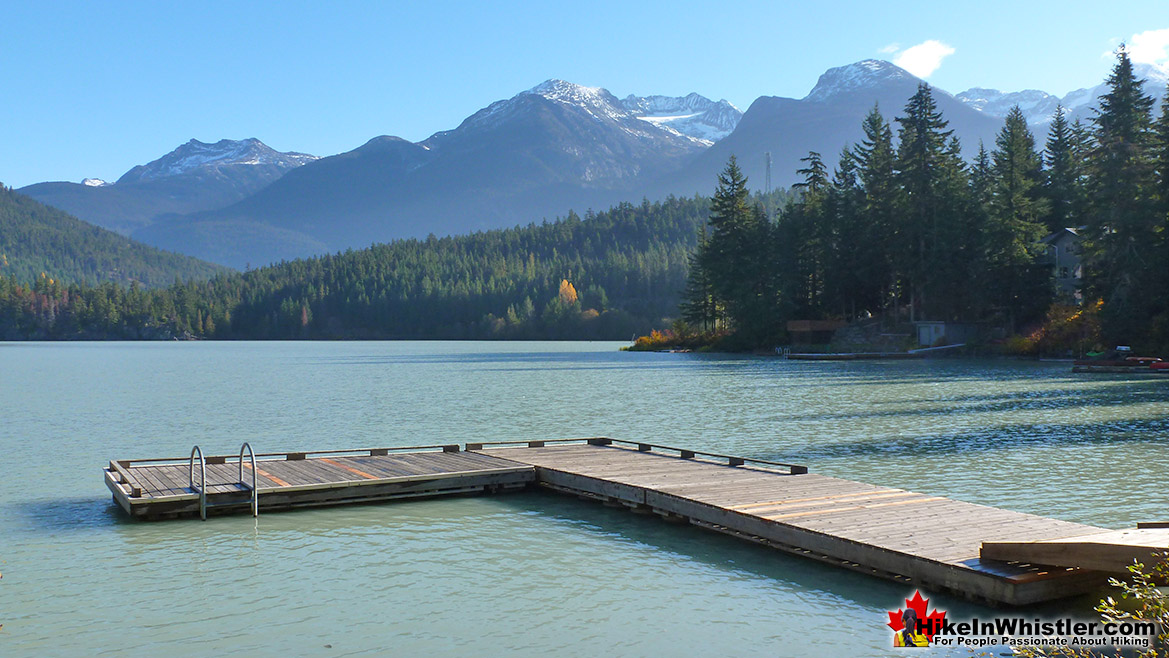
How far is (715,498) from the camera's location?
15.6 m

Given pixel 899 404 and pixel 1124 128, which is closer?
pixel 899 404

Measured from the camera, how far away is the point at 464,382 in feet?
180

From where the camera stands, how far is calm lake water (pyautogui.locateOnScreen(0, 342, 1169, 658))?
10500mm

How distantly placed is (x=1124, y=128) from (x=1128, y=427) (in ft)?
145

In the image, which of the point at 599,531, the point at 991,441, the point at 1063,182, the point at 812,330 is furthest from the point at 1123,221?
the point at 599,531

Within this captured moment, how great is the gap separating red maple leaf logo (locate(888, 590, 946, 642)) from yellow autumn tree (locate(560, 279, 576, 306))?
577 ft

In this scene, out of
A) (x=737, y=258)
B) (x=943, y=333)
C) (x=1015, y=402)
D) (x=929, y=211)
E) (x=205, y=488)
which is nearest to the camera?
(x=205, y=488)

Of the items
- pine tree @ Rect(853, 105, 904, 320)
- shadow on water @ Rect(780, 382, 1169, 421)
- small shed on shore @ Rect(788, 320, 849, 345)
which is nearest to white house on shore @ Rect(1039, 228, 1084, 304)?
pine tree @ Rect(853, 105, 904, 320)

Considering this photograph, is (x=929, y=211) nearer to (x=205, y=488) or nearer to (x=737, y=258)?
(x=737, y=258)

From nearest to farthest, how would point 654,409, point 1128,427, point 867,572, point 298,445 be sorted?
point 867,572 → point 298,445 → point 1128,427 → point 654,409

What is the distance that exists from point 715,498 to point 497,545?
364 cm

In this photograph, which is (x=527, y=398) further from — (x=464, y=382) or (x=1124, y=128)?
(x=1124, y=128)

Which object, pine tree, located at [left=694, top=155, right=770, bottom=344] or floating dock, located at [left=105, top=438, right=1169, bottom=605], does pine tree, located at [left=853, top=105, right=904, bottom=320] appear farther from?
floating dock, located at [left=105, top=438, right=1169, bottom=605]

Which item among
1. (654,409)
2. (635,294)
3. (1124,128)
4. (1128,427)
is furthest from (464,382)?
(635,294)
